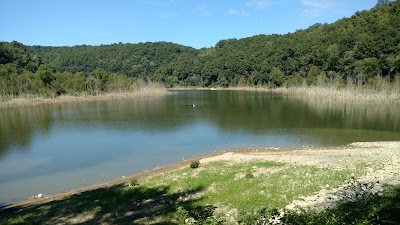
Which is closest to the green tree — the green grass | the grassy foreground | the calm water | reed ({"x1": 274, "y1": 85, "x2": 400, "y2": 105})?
reed ({"x1": 274, "y1": 85, "x2": 400, "y2": 105})

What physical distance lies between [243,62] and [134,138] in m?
110

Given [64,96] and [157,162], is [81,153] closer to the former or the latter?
[157,162]

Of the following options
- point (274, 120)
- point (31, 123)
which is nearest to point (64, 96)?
point (31, 123)

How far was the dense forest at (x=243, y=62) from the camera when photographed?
78438mm

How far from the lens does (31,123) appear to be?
44.9m

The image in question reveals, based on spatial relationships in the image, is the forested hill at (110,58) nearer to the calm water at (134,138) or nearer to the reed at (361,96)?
the calm water at (134,138)

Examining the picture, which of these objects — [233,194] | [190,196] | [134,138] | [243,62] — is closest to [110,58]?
[243,62]

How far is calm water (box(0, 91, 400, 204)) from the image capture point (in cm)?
2228

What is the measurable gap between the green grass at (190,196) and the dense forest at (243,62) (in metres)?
63.4

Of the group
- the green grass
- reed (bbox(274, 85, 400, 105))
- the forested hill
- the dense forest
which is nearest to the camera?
the green grass

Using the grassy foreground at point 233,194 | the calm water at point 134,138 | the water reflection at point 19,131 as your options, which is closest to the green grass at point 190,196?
the grassy foreground at point 233,194

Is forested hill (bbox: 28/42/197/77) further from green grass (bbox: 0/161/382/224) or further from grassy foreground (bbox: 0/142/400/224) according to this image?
grassy foreground (bbox: 0/142/400/224)

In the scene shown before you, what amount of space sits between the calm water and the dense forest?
34634mm

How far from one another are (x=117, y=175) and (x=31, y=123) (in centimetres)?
2985
